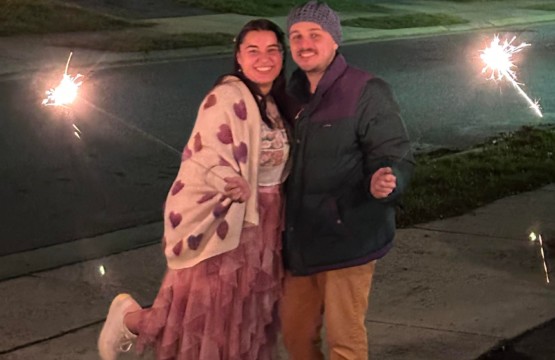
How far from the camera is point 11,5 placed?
711 inches

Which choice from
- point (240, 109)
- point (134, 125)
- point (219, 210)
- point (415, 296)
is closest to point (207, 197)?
point (219, 210)

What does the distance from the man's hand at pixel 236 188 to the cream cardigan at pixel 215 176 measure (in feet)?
0.08

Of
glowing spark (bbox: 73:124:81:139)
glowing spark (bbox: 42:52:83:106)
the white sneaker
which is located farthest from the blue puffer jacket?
glowing spark (bbox: 73:124:81:139)

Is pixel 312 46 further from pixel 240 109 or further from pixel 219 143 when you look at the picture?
pixel 219 143

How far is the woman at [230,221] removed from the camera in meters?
3.41

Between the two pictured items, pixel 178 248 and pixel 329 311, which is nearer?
pixel 178 248

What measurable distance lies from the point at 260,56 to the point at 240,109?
21cm

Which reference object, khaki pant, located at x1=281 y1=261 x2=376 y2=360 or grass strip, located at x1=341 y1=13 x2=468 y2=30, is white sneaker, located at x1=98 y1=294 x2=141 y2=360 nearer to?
khaki pant, located at x1=281 y1=261 x2=376 y2=360

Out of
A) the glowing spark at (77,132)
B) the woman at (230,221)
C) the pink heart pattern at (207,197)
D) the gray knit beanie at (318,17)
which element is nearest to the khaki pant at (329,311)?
the woman at (230,221)

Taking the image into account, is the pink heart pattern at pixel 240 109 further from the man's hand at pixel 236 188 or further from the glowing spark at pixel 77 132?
the glowing spark at pixel 77 132

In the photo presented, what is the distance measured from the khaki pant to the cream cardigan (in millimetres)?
469

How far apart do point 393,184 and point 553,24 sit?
22323 mm

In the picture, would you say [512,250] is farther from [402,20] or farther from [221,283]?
[402,20]

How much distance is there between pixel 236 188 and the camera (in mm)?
3348
